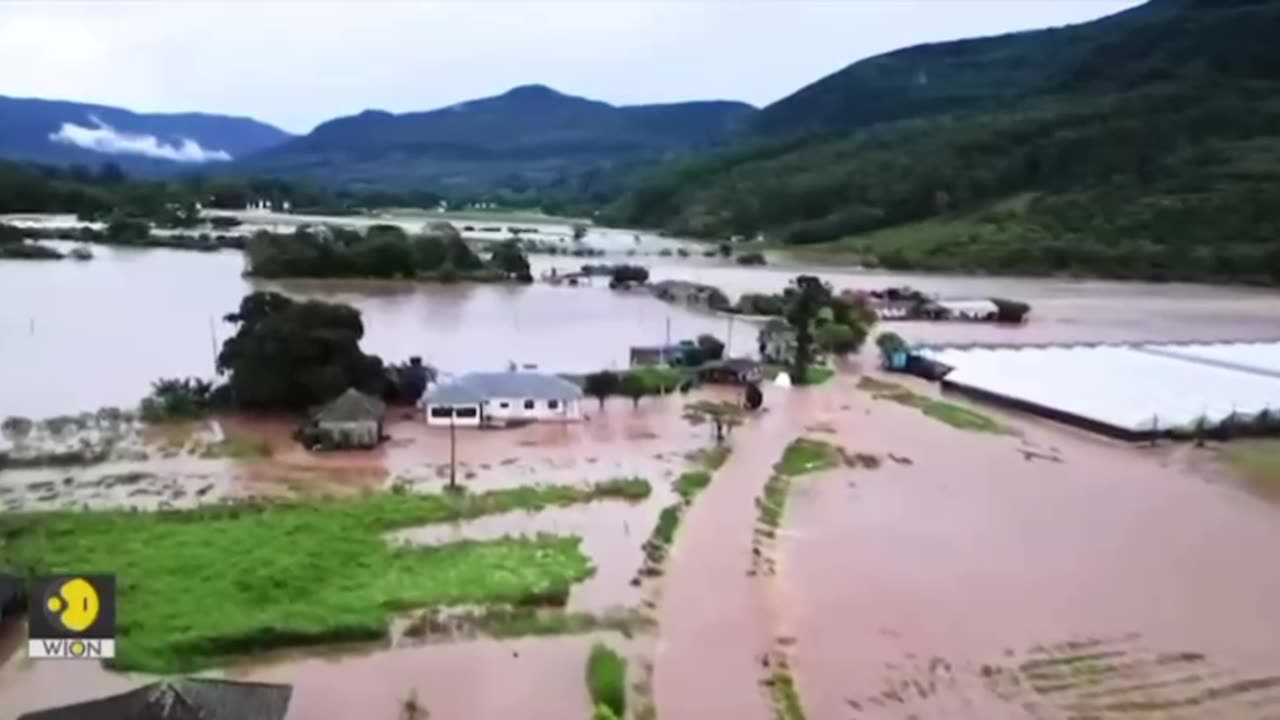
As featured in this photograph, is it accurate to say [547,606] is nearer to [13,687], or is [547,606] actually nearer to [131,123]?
[13,687]

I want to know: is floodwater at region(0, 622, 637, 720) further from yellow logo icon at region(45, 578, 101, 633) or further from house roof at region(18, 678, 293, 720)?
yellow logo icon at region(45, 578, 101, 633)

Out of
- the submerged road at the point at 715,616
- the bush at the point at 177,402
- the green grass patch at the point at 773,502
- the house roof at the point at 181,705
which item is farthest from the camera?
the bush at the point at 177,402

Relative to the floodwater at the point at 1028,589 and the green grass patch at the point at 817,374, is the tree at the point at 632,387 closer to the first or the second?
the green grass patch at the point at 817,374

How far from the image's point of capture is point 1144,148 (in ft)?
200

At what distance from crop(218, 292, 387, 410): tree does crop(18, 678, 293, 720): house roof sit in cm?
1112

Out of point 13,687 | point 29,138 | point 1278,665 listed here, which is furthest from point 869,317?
point 29,138

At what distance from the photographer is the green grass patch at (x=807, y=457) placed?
54.2ft

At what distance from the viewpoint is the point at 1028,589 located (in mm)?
11875

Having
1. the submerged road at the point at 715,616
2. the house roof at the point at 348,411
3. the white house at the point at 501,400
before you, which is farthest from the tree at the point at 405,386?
the submerged road at the point at 715,616

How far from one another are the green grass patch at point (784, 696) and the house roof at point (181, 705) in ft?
11.8

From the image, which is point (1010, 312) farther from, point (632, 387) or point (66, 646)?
point (66, 646)

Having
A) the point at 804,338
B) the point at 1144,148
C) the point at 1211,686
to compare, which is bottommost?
the point at 1211,686

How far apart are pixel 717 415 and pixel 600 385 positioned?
2375mm

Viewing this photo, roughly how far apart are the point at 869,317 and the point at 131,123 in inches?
7415
